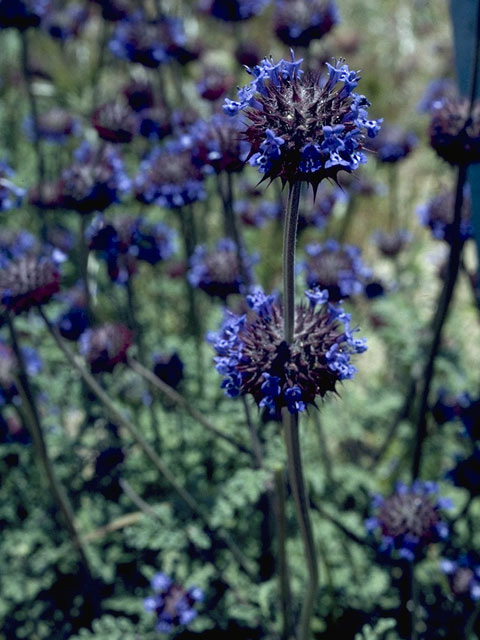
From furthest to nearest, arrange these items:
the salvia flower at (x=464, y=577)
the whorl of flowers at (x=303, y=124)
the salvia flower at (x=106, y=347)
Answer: the salvia flower at (x=106, y=347)
the salvia flower at (x=464, y=577)
the whorl of flowers at (x=303, y=124)

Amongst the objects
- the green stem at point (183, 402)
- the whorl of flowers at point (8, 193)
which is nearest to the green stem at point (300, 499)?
the green stem at point (183, 402)

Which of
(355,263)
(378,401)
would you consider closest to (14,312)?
(355,263)

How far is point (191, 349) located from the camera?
4.05 metres

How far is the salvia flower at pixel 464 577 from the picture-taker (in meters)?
2.87

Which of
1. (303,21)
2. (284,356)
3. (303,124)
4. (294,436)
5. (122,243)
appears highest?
(303,21)

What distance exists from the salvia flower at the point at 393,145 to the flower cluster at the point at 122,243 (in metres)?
1.81

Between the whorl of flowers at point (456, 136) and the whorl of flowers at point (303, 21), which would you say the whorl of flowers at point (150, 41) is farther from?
the whorl of flowers at point (456, 136)

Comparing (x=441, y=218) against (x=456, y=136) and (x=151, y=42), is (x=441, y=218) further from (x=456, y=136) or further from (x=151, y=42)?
(x=151, y=42)

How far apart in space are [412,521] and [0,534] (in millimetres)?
2278

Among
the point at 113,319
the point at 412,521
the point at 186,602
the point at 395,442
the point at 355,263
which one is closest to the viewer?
the point at 412,521

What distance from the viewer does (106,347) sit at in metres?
3.03

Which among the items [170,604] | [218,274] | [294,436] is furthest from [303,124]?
[170,604]

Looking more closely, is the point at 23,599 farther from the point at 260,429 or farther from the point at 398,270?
the point at 398,270

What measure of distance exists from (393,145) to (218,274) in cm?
206
